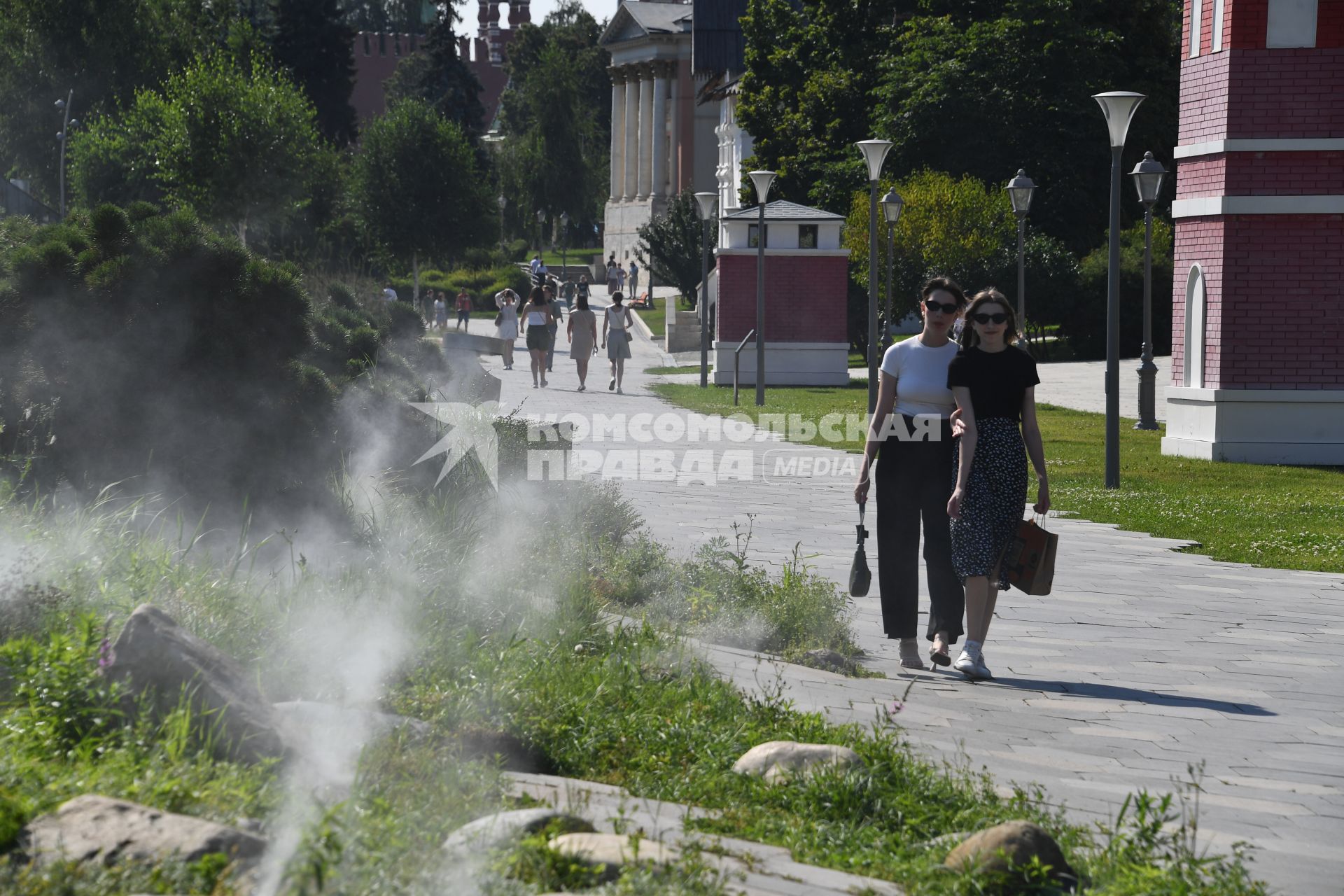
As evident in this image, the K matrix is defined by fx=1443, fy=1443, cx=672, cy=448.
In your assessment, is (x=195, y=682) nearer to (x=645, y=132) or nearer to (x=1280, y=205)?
(x=1280, y=205)

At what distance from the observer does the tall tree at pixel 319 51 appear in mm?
76062

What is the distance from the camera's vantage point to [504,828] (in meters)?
3.89

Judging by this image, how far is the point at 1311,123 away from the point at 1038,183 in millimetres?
25271

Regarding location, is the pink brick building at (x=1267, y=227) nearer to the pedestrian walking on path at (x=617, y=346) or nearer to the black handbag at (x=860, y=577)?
the pedestrian walking on path at (x=617, y=346)

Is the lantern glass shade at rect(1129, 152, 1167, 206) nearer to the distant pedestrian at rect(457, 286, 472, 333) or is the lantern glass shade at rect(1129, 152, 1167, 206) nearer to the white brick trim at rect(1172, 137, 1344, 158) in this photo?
the white brick trim at rect(1172, 137, 1344, 158)

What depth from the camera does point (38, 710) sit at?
4449mm

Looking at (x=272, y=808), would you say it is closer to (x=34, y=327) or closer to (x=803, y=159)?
(x=34, y=327)

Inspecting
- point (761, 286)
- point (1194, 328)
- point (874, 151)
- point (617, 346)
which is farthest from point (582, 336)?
point (1194, 328)

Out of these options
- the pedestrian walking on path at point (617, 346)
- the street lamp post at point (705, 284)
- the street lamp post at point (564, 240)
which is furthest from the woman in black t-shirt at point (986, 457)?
the street lamp post at point (564, 240)

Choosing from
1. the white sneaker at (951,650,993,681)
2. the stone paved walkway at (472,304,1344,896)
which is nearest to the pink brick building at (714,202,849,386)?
the stone paved walkway at (472,304,1344,896)

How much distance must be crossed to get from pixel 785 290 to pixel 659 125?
2502 inches

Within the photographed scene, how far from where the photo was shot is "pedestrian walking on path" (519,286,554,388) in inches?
1060

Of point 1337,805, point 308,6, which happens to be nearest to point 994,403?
point 1337,805

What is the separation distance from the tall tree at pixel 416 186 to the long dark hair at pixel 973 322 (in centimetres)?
5379
